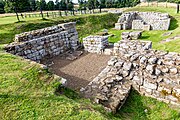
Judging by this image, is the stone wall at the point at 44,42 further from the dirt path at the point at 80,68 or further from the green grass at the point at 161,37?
→ the green grass at the point at 161,37

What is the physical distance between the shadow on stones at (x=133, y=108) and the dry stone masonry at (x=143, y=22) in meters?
20.2

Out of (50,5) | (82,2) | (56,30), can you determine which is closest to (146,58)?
(56,30)

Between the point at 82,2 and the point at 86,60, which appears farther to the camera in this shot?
the point at 82,2

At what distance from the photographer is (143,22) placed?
26.3 m

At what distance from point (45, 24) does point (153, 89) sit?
22.6 m

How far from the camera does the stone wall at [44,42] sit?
28.7ft

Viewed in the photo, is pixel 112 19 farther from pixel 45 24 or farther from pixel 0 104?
pixel 0 104

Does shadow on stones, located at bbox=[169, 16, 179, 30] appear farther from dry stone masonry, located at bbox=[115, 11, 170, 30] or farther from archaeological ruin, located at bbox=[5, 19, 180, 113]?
archaeological ruin, located at bbox=[5, 19, 180, 113]

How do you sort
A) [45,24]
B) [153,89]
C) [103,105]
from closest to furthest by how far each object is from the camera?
1. [103,105]
2. [153,89]
3. [45,24]

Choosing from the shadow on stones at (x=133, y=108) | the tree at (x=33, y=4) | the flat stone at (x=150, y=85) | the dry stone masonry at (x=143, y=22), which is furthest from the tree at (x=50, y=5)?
the flat stone at (x=150, y=85)

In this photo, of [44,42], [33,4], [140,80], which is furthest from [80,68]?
[33,4]

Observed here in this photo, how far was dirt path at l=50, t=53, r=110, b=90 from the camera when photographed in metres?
7.46

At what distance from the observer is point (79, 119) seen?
3.97 m

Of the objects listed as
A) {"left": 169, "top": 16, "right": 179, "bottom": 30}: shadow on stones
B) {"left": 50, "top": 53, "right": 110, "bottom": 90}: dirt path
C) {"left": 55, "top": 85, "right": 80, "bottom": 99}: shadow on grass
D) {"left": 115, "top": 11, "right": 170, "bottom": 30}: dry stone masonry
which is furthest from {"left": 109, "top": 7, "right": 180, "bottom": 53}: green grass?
{"left": 55, "top": 85, "right": 80, "bottom": 99}: shadow on grass
